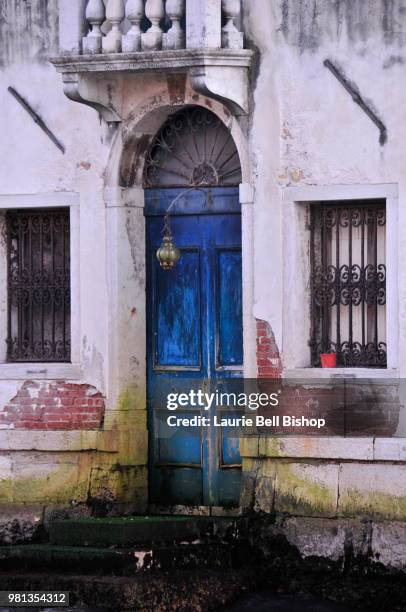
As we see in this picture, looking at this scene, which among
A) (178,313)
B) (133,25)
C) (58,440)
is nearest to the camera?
(133,25)

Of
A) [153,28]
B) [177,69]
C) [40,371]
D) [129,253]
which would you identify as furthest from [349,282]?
[40,371]

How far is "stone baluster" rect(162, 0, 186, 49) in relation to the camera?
1434 centimetres

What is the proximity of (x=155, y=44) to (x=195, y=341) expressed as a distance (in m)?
2.54

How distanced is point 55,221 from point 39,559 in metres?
2.98

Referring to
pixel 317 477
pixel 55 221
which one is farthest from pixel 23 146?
pixel 317 477

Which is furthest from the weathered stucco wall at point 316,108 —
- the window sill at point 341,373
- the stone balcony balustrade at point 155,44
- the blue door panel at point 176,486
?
the blue door panel at point 176,486

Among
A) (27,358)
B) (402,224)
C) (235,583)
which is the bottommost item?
(235,583)

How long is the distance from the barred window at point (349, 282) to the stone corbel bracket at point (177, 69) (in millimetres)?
1154

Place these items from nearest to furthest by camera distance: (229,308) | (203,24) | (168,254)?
(203,24) < (168,254) < (229,308)

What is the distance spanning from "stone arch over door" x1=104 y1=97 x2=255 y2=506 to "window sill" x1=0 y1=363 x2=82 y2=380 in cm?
35

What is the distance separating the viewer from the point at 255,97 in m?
14.5

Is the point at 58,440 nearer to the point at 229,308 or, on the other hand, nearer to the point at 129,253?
the point at 129,253

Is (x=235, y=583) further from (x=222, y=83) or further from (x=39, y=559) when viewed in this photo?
(x=222, y=83)

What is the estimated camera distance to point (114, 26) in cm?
1462
